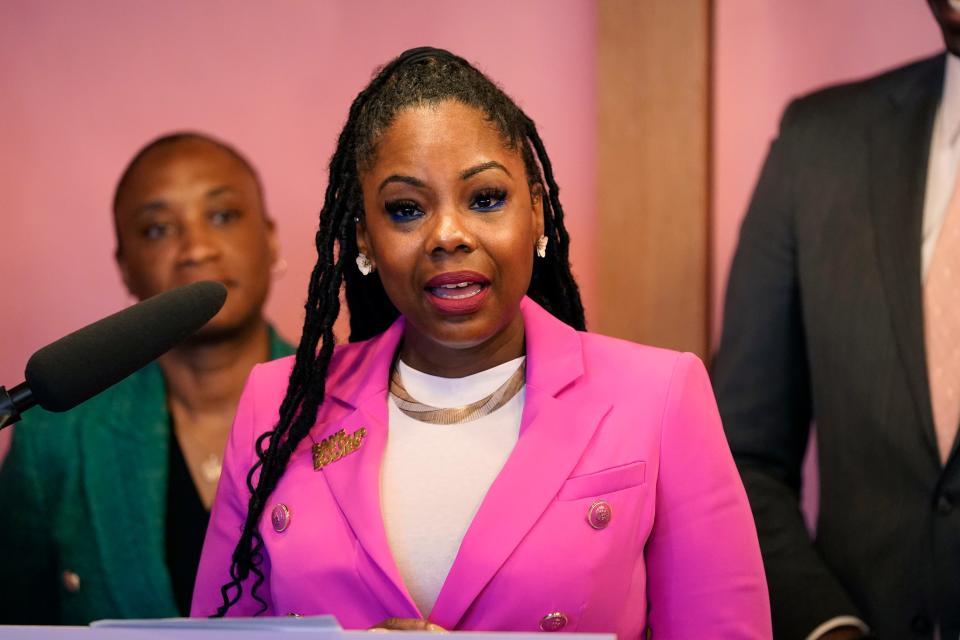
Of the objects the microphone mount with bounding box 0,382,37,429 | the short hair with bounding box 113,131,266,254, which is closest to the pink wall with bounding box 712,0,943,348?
the short hair with bounding box 113,131,266,254

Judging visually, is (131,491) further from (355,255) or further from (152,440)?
(355,255)

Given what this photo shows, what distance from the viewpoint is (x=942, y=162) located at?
2033 mm

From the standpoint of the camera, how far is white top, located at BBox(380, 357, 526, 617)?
1518 millimetres

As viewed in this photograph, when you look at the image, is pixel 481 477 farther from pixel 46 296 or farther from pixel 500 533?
pixel 46 296

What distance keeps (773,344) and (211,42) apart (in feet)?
4.53

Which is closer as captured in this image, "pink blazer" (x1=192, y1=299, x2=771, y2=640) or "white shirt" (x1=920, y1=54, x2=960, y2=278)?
"pink blazer" (x1=192, y1=299, x2=771, y2=640)

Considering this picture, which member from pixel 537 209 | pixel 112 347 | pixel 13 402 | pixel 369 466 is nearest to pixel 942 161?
pixel 537 209

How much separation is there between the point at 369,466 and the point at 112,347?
432 mm

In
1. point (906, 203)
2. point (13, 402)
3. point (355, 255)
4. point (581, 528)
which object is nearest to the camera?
point (13, 402)

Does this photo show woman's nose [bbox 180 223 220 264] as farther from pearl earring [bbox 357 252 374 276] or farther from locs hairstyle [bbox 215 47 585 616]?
pearl earring [bbox 357 252 374 276]

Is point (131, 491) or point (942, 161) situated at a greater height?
point (942, 161)

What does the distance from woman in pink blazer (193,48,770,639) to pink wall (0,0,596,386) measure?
0.96 meters

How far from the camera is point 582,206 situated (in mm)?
2434

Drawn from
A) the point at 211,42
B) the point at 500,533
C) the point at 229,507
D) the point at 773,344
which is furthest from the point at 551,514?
the point at 211,42
